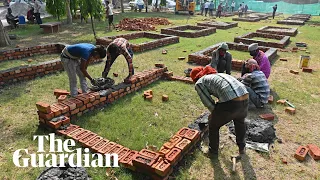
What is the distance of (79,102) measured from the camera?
457cm

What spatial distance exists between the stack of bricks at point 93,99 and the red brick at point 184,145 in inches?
82.7

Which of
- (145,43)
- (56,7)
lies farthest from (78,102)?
(56,7)

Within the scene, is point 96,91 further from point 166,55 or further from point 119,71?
point 166,55

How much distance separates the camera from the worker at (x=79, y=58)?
4.79m

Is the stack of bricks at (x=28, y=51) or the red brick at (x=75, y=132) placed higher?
the stack of bricks at (x=28, y=51)

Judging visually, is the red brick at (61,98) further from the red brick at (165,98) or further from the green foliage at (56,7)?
the green foliage at (56,7)

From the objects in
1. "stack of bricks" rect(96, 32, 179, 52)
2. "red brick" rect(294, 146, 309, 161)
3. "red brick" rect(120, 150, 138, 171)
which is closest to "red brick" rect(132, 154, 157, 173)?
"red brick" rect(120, 150, 138, 171)

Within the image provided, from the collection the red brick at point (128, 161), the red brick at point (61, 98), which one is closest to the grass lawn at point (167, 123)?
the red brick at point (128, 161)

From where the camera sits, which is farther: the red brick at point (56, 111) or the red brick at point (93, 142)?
the red brick at point (56, 111)

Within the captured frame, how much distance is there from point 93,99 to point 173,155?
2.25m

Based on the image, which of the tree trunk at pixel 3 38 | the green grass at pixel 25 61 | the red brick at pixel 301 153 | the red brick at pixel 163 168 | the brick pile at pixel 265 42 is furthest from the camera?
the brick pile at pixel 265 42

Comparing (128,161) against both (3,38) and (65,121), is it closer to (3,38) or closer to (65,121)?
(65,121)

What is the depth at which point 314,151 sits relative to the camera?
3789 mm

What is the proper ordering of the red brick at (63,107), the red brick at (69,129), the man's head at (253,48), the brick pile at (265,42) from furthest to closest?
the brick pile at (265,42), the man's head at (253,48), the red brick at (63,107), the red brick at (69,129)
